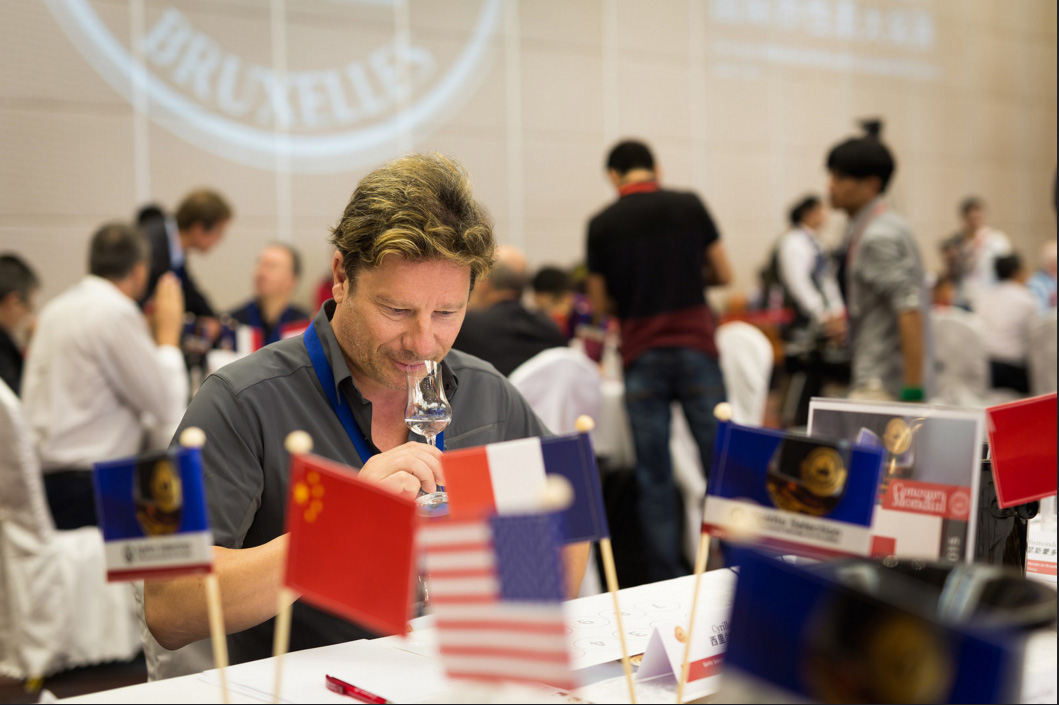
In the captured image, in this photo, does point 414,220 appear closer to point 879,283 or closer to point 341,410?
point 341,410

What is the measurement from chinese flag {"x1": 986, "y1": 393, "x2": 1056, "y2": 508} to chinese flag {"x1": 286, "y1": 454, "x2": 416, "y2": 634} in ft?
2.42

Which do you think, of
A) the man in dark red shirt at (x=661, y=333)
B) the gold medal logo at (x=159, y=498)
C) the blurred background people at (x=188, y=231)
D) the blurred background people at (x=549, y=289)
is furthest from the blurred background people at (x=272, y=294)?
the gold medal logo at (x=159, y=498)

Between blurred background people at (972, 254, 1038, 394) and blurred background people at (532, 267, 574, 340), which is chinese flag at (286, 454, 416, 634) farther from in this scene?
blurred background people at (972, 254, 1038, 394)

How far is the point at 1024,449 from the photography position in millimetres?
1192

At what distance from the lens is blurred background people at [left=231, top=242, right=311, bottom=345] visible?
203 inches

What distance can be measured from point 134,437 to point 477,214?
244 centimetres

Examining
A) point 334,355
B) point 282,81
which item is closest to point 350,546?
point 334,355

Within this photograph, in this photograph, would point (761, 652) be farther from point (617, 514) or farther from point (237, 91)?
point (237, 91)

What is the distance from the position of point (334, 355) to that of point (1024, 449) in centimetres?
96

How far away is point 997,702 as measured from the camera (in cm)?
61

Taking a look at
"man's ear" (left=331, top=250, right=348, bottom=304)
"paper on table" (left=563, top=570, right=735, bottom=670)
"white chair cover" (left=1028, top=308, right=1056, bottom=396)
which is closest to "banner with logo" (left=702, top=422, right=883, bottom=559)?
"paper on table" (left=563, top=570, right=735, bottom=670)

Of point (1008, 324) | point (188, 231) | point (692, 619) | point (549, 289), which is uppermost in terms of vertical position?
point (188, 231)

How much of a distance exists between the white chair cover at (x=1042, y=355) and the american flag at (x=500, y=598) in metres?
4.43

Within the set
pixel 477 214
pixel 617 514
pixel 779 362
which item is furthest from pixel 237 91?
pixel 477 214
